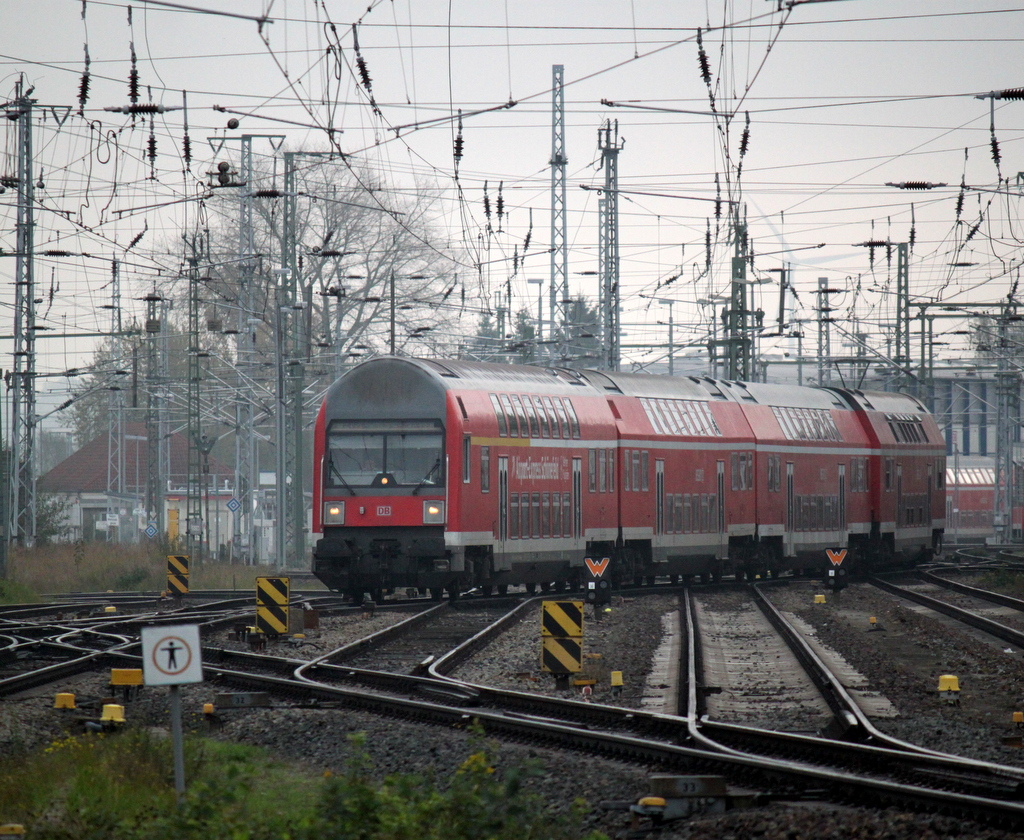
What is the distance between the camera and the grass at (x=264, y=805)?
759 cm

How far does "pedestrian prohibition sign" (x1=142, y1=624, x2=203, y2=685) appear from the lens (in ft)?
28.5

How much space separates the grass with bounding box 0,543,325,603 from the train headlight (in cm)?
1049

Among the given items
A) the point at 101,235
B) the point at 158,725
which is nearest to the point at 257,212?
the point at 101,235

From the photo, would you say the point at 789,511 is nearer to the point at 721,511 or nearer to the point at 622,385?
the point at 721,511

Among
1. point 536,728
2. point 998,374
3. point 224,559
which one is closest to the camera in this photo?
point 536,728

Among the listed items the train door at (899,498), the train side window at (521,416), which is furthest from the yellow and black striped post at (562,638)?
the train door at (899,498)

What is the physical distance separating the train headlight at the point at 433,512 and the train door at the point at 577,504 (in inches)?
165

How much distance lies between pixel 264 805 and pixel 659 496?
21.8 meters

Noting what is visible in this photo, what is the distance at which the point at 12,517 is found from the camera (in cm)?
3703

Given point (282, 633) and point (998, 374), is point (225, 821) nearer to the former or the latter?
point (282, 633)

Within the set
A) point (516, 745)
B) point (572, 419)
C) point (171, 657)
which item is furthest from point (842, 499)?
point (171, 657)

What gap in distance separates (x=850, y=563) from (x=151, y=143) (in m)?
21.7

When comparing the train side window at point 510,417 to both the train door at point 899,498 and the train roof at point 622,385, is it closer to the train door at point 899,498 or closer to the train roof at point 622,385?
the train roof at point 622,385

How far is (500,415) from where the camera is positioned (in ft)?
83.0
